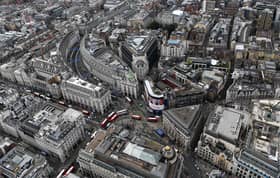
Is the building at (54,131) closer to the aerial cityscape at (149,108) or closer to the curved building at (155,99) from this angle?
the aerial cityscape at (149,108)

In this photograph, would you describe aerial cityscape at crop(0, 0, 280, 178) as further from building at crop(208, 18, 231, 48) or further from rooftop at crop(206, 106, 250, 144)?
building at crop(208, 18, 231, 48)

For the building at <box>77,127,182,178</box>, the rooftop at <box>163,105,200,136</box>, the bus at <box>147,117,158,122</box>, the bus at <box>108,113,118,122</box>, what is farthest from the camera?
the bus at <box>108,113,118,122</box>

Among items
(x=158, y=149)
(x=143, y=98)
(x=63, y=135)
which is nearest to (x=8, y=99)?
(x=63, y=135)

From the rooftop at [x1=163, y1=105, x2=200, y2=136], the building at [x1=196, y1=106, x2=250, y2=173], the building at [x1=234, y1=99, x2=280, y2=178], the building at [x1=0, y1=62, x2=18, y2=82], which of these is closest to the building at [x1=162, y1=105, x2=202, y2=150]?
the rooftop at [x1=163, y1=105, x2=200, y2=136]

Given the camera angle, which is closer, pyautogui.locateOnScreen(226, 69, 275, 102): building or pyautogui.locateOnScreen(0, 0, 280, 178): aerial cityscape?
pyautogui.locateOnScreen(0, 0, 280, 178): aerial cityscape

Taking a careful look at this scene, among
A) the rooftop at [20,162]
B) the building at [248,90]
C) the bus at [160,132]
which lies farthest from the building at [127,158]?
the building at [248,90]

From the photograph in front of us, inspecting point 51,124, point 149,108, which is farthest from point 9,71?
point 149,108
